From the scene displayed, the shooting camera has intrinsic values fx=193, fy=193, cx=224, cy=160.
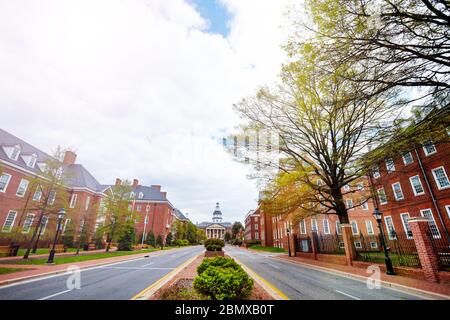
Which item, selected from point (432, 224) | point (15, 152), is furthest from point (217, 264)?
point (15, 152)

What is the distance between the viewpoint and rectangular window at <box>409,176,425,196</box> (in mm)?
20750

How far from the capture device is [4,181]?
73.3 ft

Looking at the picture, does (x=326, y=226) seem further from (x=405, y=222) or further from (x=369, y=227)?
(x=405, y=222)

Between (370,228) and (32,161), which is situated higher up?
(32,161)

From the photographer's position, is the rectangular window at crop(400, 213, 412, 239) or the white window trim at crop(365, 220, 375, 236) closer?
the rectangular window at crop(400, 213, 412, 239)

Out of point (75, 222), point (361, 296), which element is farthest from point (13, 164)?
point (361, 296)

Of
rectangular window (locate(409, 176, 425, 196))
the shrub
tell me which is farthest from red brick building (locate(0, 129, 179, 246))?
rectangular window (locate(409, 176, 425, 196))

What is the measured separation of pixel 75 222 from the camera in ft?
76.6

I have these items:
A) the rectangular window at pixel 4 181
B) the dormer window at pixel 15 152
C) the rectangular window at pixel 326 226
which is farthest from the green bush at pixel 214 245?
the dormer window at pixel 15 152

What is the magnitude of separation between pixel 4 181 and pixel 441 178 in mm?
46824

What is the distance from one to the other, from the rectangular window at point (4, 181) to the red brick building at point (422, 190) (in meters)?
38.5

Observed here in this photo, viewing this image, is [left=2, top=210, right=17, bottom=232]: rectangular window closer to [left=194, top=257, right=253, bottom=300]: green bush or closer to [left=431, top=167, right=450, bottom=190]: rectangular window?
[left=194, top=257, right=253, bottom=300]: green bush
